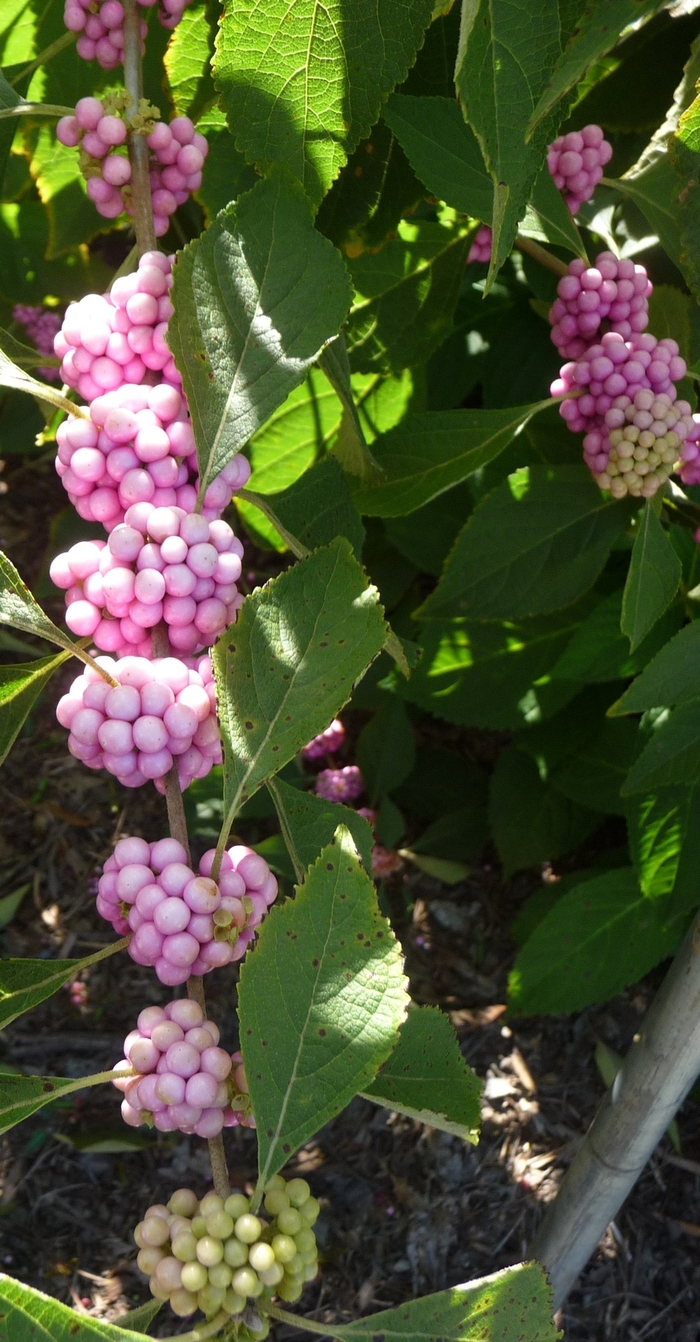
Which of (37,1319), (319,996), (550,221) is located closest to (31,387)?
(319,996)

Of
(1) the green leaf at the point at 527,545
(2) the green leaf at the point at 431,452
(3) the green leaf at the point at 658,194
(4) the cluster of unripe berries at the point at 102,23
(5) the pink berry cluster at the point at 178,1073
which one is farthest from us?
(1) the green leaf at the point at 527,545

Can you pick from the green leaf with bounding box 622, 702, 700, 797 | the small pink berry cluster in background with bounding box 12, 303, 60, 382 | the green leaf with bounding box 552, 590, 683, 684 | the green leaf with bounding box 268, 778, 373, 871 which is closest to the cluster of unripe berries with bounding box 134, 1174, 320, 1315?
the green leaf with bounding box 268, 778, 373, 871

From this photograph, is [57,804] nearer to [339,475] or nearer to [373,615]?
[339,475]

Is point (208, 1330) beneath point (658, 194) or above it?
beneath

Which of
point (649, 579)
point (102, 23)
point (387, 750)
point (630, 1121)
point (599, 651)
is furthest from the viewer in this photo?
point (387, 750)

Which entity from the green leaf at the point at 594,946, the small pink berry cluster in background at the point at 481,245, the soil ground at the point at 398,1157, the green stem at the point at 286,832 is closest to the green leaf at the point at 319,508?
the green stem at the point at 286,832

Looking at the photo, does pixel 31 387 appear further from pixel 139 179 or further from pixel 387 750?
pixel 387 750

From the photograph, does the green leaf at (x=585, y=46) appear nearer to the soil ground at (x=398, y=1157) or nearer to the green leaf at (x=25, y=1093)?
the green leaf at (x=25, y=1093)
